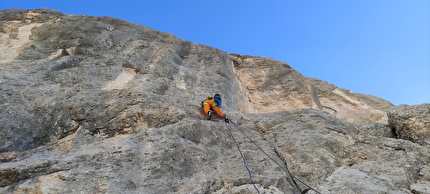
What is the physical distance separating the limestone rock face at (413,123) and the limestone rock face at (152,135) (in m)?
0.03

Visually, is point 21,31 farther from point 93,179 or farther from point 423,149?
point 423,149

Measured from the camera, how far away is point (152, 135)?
7.36m

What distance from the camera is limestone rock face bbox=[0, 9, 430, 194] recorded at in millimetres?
6270

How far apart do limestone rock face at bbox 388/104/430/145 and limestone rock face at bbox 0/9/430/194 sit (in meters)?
0.03

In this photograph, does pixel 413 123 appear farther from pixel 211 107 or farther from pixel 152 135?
pixel 152 135

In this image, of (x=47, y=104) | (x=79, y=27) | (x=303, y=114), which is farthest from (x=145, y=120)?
(x=79, y=27)

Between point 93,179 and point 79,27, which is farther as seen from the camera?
point 79,27

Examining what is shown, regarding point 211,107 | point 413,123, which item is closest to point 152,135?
point 211,107

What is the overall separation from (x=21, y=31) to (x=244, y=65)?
1105 centimetres

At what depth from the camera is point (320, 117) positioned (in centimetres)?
941

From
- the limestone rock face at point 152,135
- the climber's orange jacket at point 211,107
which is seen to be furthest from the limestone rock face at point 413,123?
the climber's orange jacket at point 211,107

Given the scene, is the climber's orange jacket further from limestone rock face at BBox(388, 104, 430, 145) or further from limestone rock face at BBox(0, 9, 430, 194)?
limestone rock face at BBox(388, 104, 430, 145)

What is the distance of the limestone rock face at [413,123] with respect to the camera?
30.7 feet

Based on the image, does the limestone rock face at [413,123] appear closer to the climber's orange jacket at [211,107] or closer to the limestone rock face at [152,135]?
the limestone rock face at [152,135]
